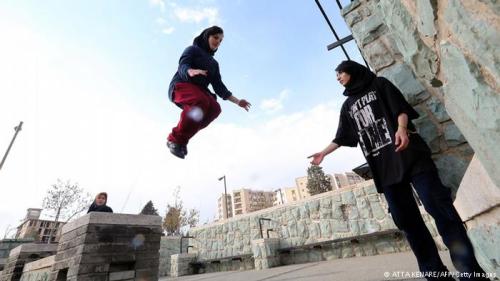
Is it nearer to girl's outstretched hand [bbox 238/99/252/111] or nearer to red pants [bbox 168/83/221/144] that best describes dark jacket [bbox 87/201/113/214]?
red pants [bbox 168/83/221/144]

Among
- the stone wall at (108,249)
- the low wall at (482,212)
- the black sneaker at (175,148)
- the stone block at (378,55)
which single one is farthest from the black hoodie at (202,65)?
the stone wall at (108,249)

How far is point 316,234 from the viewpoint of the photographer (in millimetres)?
6383

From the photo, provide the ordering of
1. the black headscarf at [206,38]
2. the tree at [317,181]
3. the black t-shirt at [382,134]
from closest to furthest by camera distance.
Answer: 1. the black t-shirt at [382,134]
2. the black headscarf at [206,38]
3. the tree at [317,181]

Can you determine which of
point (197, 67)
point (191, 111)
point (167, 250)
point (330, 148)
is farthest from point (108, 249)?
point (167, 250)

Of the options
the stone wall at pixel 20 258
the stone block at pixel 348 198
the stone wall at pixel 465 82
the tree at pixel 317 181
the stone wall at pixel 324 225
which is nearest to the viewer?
the stone wall at pixel 465 82

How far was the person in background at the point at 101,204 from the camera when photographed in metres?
4.58

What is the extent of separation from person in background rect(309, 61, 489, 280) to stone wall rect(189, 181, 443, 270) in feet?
11.0

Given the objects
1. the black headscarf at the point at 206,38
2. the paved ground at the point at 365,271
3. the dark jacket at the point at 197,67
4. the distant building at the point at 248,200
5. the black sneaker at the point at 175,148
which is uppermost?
the distant building at the point at 248,200

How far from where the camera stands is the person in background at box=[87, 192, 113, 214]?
15.0 ft

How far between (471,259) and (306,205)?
573 cm

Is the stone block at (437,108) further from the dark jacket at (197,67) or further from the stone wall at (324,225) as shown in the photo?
the stone wall at (324,225)

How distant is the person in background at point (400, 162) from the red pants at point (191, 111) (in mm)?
1110

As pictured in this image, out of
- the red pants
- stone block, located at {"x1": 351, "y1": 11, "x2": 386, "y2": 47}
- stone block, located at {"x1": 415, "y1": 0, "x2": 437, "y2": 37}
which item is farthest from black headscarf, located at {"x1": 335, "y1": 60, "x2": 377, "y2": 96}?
the red pants

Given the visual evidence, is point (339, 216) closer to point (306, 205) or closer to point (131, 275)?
point (306, 205)
